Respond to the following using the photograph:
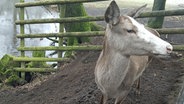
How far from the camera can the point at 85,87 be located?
5918mm

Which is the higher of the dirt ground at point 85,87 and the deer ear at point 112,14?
the deer ear at point 112,14

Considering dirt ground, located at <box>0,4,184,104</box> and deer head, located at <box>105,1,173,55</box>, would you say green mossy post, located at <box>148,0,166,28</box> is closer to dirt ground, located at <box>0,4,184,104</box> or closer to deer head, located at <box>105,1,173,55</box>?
dirt ground, located at <box>0,4,184,104</box>

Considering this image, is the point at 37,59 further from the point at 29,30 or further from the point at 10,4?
the point at 10,4

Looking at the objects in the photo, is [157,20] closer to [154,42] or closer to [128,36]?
[128,36]

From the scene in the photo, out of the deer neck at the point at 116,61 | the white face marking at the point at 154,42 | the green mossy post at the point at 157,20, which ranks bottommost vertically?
the deer neck at the point at 116,61

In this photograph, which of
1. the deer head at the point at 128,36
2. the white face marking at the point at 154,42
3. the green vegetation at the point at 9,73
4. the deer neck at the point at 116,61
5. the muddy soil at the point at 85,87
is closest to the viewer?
the white face marking at the point at 154,42

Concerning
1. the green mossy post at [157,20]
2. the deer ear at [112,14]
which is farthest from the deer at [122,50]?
the green mossy post at [157,20]

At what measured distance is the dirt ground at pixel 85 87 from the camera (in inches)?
216

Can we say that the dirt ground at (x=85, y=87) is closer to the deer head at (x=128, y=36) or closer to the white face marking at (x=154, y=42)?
the deer head at (x=128, y=36)

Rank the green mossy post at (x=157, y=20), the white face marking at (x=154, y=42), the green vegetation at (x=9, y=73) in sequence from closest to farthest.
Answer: the white face marking at (x=154, y=42), the green mossy post at (x=157, y=20), the green vegetation at (x=9, y=73)

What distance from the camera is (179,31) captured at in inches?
261

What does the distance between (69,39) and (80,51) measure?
69 cm

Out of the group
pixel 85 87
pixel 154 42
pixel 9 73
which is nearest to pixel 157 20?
pixel 85 87

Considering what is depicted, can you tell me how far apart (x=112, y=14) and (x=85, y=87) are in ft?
6.68
